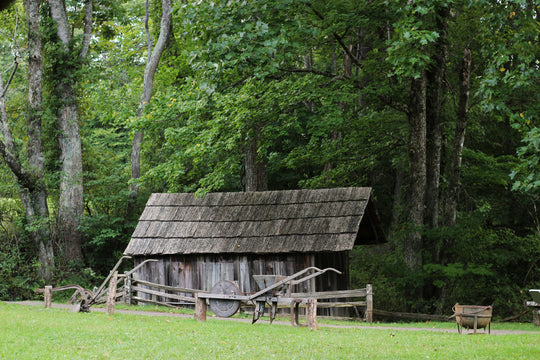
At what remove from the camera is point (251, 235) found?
1961 centimetres

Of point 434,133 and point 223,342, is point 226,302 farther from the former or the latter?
point 434,133

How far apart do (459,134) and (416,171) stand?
2.28 m

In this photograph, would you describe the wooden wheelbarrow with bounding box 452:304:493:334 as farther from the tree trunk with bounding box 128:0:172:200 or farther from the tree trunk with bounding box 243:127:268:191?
the tree trunk with bounding box 128:0:172:200

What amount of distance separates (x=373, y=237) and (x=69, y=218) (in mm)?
12194

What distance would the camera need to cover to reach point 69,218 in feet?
83.8

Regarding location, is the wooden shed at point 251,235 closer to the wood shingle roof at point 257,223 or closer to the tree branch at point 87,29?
the wood shingle roof at point 257,223

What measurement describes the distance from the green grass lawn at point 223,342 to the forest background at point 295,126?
3.40 meters

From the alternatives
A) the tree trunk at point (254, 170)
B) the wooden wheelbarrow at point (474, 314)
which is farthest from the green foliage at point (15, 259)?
the wooden wheelbarrow at point (474, 314)

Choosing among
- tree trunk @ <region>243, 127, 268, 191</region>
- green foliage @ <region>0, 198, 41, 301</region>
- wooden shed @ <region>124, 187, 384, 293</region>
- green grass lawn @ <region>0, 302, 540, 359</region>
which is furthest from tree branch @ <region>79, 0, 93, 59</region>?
green grass lawn @ <region>0, 302, 540, 359</region>

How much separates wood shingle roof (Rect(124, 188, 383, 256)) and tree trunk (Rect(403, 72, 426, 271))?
1416mm

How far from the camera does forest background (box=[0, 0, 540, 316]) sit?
47.4 ft

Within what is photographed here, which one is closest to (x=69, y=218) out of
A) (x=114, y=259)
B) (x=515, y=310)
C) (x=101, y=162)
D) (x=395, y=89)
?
(x=114, y=259)

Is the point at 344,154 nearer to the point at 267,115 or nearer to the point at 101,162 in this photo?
the point at 267,115

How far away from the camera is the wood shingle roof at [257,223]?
734 inches
